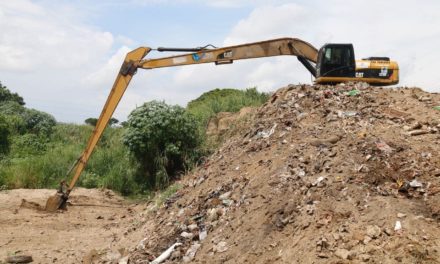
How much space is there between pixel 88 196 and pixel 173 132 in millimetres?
2408

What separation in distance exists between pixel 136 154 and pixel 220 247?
7.01 meters

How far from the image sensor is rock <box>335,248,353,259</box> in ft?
14.6

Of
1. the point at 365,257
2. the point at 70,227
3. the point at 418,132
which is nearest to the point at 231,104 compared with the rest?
the point at 70,227

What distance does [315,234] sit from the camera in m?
4.88

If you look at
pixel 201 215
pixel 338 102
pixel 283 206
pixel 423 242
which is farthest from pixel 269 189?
pixel 338 102

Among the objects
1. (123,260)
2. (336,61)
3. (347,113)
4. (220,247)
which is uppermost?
(336,61)

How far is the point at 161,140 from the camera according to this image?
12039 millimetres

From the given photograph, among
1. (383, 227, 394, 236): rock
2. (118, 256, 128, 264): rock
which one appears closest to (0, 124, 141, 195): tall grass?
(118, 256, 128, 264): rock

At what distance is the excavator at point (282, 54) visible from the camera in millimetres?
9531

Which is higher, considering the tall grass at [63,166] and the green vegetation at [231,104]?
the green vegetation at [231,104]

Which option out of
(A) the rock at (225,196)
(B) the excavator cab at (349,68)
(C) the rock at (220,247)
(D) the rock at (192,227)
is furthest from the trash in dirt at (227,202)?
(B) the excavator cab at (349,68)

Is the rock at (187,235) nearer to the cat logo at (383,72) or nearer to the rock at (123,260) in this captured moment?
the rock at (123,260)

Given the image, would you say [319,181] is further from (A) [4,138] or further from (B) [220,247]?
(A) [4,138]

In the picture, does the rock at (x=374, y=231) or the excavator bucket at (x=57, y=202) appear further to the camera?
the excavator bucket at (x=57, y=202)
